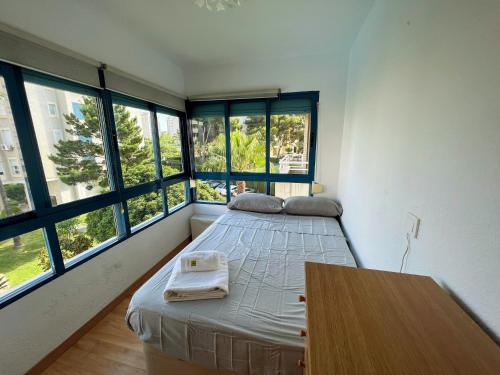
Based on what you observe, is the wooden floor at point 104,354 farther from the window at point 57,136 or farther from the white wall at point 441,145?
the white wall at point 441,145

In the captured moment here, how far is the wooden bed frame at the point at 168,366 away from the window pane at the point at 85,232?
1.02 metres

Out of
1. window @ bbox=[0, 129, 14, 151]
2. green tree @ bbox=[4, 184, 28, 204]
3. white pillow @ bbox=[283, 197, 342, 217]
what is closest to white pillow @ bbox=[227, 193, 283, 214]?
white pillow @ bbox=[283, 197, 342, 217]

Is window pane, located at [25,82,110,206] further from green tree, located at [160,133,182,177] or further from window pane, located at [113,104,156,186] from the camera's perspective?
green tree, located at [160,133,182,177]

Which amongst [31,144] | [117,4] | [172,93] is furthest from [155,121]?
[31,144]

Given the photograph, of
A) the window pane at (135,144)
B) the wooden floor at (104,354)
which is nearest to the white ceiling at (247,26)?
the window pane at (135,144)

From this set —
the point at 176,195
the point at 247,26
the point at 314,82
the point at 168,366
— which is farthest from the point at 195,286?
the point at 314,82

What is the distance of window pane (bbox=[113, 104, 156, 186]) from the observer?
6.52 feet

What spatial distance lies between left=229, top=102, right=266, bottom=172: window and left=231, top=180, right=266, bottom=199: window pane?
7.5 inches

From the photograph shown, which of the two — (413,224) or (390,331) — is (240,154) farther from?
(390,331)

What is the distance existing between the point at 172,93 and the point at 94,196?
158 cm

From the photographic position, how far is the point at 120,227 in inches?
78.6

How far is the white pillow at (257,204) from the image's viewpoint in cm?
258

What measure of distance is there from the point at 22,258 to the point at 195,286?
1197mm

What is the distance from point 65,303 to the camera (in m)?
1.49
